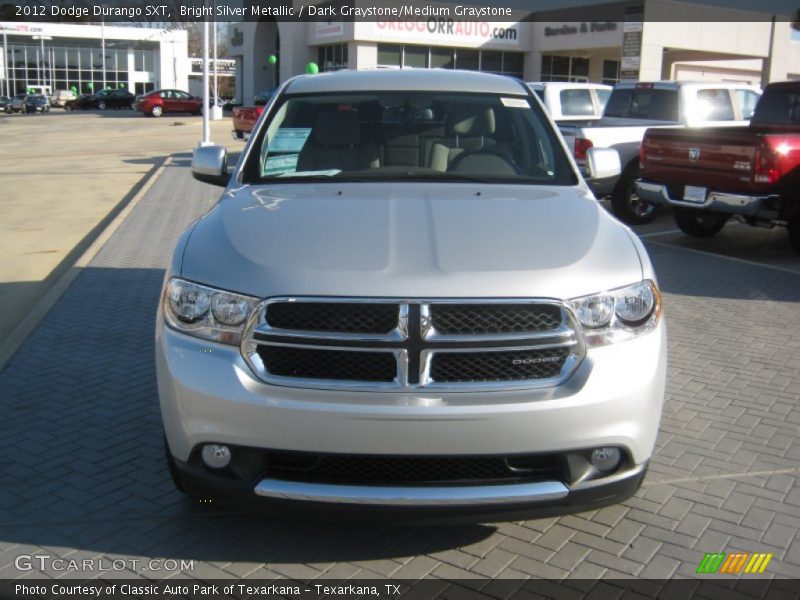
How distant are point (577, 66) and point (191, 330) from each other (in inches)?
1812

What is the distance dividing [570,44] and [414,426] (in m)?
41.9

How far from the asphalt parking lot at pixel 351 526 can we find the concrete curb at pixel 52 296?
88 millimetres

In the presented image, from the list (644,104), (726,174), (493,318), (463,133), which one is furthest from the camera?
(644,104)

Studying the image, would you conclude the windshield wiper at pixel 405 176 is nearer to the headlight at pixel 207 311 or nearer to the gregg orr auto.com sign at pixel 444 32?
the headlight at pixel 207 311

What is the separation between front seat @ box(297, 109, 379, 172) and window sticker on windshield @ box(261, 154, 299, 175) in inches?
1.3

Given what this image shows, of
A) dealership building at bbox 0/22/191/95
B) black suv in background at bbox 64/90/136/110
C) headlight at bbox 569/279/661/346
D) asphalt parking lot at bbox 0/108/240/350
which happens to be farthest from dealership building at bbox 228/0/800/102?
dealership building at bbox 0/22/191/95

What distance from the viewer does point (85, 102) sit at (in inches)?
2324

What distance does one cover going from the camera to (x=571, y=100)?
1466 cm

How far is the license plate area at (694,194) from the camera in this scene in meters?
9.71

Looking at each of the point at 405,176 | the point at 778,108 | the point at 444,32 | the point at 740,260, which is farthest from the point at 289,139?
the point at 444,32

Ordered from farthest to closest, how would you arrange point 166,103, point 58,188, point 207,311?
point 166,103
point 58,188
point 207,311

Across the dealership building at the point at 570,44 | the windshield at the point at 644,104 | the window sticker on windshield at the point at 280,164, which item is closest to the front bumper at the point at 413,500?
the window sticker on windshield at the point at 280,164

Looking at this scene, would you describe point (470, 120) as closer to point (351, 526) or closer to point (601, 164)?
point (601, 164)

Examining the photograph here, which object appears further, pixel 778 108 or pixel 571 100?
pixel 571 100
